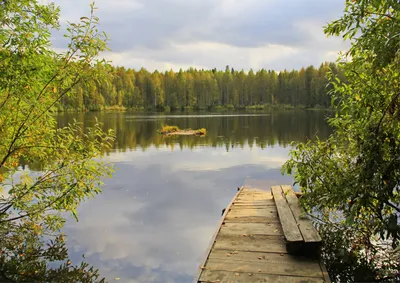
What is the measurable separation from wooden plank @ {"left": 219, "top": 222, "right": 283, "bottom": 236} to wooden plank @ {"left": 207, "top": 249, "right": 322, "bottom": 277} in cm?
103

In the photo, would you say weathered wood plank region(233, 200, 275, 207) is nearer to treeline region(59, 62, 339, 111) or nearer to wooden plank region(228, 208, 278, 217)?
wooden plank region(228, 208, 278, 217)

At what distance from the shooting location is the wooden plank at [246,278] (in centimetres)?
514

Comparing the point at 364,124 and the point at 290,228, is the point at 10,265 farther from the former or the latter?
the point at 364,124

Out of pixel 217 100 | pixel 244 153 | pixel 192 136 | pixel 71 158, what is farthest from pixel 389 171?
pixel 217 100

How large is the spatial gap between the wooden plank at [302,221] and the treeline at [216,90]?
10411 centimetres

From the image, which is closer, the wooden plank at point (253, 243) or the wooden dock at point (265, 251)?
the wooden dock at point (265, 251)

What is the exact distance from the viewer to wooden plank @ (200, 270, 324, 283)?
16.9 feet

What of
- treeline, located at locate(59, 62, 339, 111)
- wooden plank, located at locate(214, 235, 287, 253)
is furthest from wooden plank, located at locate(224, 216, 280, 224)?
treeline, located at locate(59, 62, 339, 111)

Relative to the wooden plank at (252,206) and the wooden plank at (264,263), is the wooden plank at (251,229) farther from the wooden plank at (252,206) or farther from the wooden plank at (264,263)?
the wooden plank at (252,206)

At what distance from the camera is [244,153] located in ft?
84.5

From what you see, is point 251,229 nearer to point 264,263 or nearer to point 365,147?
point 264,263

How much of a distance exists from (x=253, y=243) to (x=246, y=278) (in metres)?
1.38

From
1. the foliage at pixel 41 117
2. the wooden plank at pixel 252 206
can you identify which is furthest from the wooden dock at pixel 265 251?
the foliage at pixel 41 117

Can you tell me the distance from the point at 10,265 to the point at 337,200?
679 centimetres
